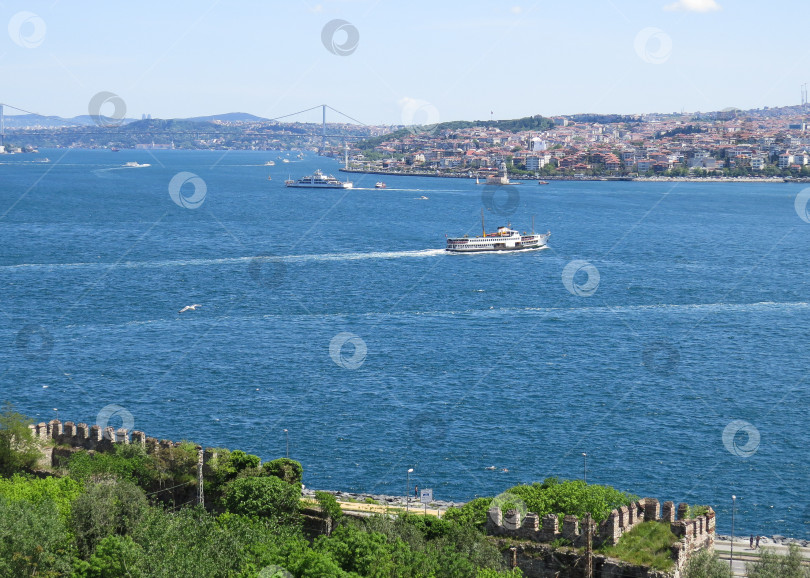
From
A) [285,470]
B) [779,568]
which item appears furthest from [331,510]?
[779,568]

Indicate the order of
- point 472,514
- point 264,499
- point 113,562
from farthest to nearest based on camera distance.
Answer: point 264,499
point 472,514
point 113,562

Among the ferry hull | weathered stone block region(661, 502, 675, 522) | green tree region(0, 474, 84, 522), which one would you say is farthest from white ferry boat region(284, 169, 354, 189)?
weathered stone block region(661, 502, 675, 522)

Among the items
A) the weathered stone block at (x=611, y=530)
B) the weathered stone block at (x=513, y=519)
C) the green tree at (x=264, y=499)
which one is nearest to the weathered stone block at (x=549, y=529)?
the weathered stone block at (x=513, y=519)

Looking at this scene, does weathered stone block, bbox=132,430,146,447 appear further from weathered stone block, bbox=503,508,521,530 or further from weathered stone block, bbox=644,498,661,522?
weathered stone block, bbox=644,498,661,522

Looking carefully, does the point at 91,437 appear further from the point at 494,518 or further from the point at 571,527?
the point at 571,527

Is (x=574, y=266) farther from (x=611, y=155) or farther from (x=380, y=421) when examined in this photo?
(x=611, y=155)

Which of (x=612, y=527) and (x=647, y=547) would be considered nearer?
(x=647, y=547)

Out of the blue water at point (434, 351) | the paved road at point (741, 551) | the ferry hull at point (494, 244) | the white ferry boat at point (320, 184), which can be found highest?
the white ferry boat at point (320, 184)

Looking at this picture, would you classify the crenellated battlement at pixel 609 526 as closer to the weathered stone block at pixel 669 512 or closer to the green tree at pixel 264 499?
the weathered stone block at pixel 669 512
